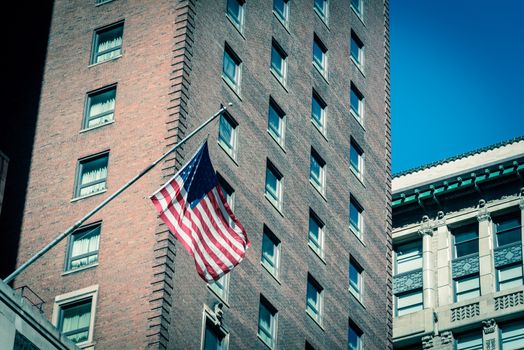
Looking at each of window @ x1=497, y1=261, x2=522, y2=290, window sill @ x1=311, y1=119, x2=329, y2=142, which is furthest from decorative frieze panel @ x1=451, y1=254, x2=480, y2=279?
window sill @ x1=311, y1=119, x2=329, y2=142

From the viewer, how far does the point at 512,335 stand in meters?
84.3

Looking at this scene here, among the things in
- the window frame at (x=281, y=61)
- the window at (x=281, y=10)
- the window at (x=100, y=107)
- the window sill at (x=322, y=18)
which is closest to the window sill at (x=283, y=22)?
the window at (x=281, y=10)

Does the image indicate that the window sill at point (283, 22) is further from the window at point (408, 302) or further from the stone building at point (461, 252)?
the window at point (408, 302)

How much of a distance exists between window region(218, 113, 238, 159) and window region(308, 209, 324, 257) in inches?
251

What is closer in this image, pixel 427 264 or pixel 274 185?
pixel 274 185

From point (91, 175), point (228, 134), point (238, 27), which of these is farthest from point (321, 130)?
point (91, 175)

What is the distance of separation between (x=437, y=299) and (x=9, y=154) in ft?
97.2

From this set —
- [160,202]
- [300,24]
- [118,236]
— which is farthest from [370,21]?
[160,202]

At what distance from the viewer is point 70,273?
202 ft

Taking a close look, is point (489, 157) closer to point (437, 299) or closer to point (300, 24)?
point (437, 299)

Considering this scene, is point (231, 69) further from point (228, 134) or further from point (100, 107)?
point (100, 107)

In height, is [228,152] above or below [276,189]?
below

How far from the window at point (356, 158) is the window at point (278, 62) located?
6404 mm

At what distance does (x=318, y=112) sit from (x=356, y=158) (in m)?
3.93
